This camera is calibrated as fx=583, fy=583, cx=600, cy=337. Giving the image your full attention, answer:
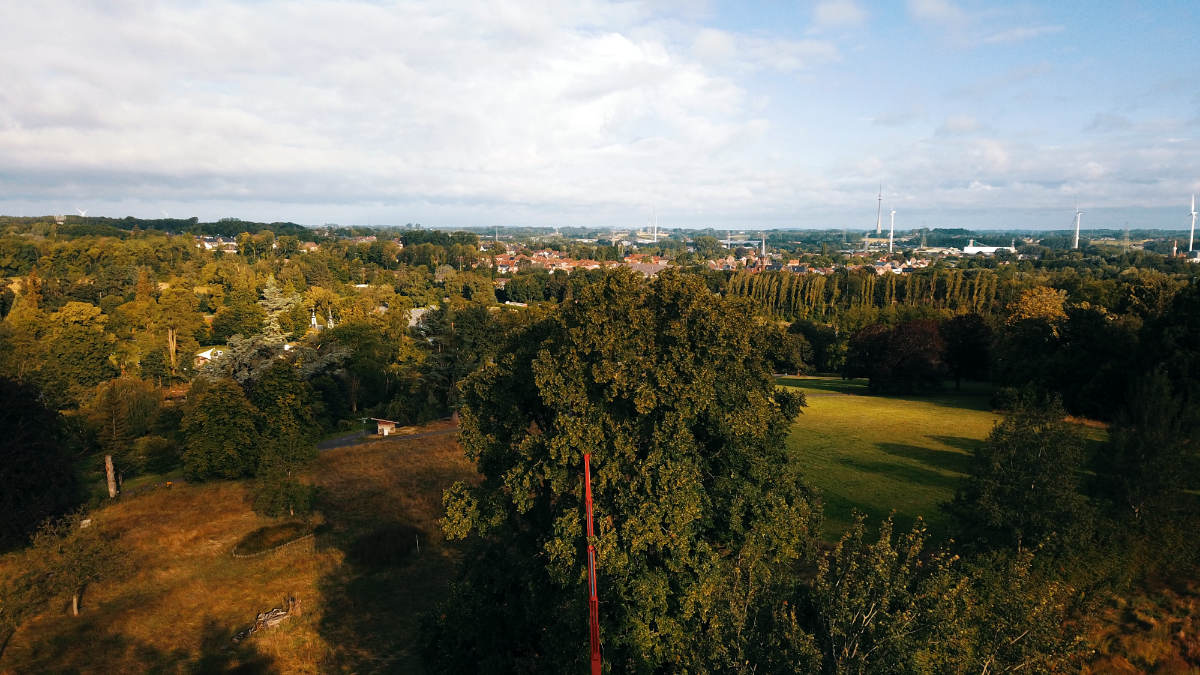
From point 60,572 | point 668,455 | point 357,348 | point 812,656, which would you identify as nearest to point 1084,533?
point 668,455

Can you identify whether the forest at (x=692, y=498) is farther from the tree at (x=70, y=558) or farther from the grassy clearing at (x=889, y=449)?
the grassy clearing at (x=889, y=449)

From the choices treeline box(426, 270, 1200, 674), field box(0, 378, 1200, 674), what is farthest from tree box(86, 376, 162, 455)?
treeline box(426, 270, 1200, 674)

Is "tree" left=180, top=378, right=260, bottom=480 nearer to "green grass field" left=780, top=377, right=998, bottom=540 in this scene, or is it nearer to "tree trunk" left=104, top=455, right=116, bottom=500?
"tree trunk" left=104, top=455, right=116, bottom=500

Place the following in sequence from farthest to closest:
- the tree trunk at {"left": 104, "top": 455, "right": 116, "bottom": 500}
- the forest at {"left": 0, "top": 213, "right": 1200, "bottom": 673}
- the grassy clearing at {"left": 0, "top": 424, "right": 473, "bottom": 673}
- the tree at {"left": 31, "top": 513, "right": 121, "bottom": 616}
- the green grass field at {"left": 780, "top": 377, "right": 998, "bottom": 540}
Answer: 1. the tree trunk at {"left": 104, "top": 455, "right": 116, "bottom": 500}
2. the green grass field at {"left": 780, "top": 377, "right": 998, "bottom": 540}
3. the tree at {"left": 31, "top": 513, "right": 121, "bottom": 616}
4. the grassy clearing at {"left": 0, "top": 424, "right": 473, "bottom": 673}
5. the forest at {"left": 0, "top": 213, "right": 1200, "bottom": 673}

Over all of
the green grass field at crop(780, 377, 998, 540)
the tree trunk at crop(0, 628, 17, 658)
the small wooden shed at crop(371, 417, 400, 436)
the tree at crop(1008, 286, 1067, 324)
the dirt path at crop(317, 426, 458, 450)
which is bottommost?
the dirt path at crop(317, 426, 458, 450)

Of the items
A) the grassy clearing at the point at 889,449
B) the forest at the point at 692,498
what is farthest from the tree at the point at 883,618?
the grassy clearing at the point at 889,449
